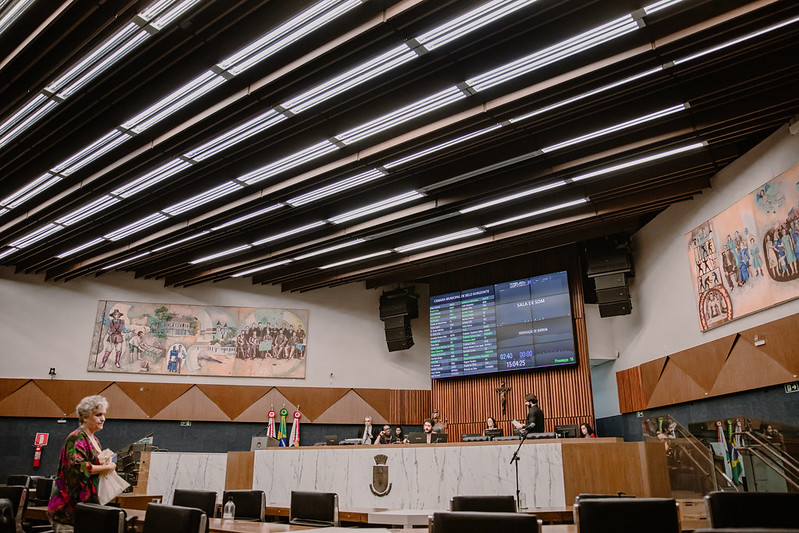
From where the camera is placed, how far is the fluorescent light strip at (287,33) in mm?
5336

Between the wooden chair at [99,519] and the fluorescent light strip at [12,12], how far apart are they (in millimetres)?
5073

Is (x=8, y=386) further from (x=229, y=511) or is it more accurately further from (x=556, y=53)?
(x=556, y=53)

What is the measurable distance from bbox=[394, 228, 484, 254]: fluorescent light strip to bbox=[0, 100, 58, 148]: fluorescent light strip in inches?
246

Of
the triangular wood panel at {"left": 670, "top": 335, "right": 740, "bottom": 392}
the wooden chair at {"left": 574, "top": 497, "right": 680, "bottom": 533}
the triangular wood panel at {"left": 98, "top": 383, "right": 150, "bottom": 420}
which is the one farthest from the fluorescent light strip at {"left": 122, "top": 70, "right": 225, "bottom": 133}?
the triangular wood panel at {"left": 670, "top": 335, "right": 740, "bottom": 392}

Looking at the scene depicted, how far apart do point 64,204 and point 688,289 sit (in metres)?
10.4

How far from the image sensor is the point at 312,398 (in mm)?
13359

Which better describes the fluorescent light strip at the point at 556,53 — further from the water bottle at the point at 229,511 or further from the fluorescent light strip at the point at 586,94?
the water bottle at the point at 229,511

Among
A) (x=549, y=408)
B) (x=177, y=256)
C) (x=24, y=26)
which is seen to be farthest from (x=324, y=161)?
(x=549, y=408)

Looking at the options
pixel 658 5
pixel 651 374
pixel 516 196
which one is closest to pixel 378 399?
pixel 651 374

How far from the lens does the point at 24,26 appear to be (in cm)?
585

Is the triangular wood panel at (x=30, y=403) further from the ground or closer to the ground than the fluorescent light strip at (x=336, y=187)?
closer to the ground

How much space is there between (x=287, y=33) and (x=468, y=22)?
70.7 inches

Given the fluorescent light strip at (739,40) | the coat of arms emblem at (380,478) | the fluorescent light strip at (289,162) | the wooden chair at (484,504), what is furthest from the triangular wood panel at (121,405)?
the fluorescent light strip at (739,40)

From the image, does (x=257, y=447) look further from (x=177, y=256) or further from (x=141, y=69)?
(x=141, y=69)
